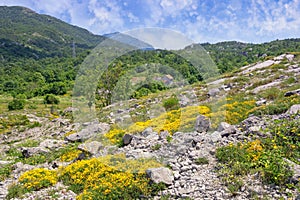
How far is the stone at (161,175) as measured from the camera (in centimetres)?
788

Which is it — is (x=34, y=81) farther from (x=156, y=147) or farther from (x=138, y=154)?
(x=138, y=154)

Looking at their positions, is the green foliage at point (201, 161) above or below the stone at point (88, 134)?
above

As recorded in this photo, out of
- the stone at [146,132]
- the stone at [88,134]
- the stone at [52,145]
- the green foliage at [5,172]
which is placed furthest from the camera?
the stone at [88,134]

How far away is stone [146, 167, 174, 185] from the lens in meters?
7.88

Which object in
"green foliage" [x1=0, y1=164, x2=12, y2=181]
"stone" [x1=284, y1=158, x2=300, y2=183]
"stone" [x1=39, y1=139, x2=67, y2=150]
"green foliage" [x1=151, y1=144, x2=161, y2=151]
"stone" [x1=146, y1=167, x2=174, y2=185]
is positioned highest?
"stone" [x1=284, y1=158, x2=300, y2=183]

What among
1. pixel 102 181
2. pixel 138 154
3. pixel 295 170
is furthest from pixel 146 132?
pixel 295 170

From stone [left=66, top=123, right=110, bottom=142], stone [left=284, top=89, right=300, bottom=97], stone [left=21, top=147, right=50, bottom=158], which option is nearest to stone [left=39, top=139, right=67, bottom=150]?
stone [left=66, top=123, right=110, bottom=142]

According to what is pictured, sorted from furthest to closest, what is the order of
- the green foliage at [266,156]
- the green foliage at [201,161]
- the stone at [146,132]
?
1. the stone at [146,132]
2. the green foliage at [201,161]
3. the green foliage at [266,156]

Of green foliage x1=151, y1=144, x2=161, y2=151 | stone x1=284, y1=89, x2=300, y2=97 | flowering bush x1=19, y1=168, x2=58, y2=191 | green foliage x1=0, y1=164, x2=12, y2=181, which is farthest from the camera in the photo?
stone x1=284, y1=89, x2=300, y2=97

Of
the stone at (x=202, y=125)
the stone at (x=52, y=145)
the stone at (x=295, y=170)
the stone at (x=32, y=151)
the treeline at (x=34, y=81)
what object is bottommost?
the stone at (x=52, y=145)

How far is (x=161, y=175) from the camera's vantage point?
8.04m

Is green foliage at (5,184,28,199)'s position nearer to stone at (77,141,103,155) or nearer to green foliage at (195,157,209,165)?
stone at (77,141,103,155)

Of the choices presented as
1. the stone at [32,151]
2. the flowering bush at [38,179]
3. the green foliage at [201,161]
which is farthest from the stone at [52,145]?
the green foliage at [201,161]

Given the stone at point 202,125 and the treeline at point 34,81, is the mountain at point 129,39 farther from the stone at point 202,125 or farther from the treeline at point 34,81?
the treeline at point 34,81
